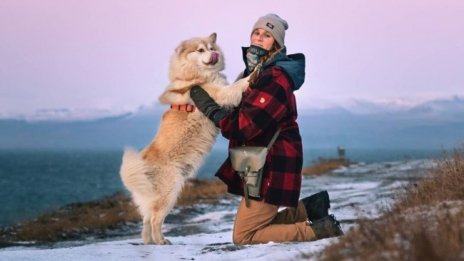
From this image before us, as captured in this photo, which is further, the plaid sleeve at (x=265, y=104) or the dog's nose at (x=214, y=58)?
the dog's nose at (x=214, y=58)

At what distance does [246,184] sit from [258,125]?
24.6 inches

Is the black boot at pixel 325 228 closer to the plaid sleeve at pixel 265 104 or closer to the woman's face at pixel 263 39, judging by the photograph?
the plaid sleeve at pixel 265 104

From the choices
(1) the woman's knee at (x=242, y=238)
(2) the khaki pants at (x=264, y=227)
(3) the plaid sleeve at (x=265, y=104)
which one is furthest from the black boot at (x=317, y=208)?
(3) the plaid sleeve at (x=265, y=104)

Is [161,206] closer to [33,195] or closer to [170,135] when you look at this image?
[170,135]

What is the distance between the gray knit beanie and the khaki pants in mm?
1698

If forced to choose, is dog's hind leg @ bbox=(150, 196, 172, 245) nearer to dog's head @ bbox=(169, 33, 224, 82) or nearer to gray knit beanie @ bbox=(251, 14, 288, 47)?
dog's head @ bbox=(169, 33, 224, 82)

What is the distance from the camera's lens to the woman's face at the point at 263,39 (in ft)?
19.0

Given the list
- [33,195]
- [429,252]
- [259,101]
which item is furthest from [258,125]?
[33,195]

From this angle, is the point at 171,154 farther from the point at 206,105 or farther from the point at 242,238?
the point at 242,238

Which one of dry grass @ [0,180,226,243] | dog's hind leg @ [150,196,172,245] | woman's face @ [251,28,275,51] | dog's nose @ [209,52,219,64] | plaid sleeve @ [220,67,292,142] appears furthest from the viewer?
dry grass @ [0,180,226,243]

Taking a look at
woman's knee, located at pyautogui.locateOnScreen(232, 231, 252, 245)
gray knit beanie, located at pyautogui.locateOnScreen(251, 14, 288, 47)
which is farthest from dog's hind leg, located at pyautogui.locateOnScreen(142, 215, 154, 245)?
gray knit beanie, located at pyautogui.locateOnScreen(251, 14, 288, 47)

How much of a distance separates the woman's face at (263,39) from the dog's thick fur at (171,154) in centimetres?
59

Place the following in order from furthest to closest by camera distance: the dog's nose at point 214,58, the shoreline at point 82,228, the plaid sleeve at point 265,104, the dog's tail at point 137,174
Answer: the shoreline at point 82,228 → the dog's nose at point 214,58 → the dog's tail at point 137,174 → the plaid sleeve at point 265,104

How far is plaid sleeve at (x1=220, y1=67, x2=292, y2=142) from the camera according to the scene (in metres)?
5.43
